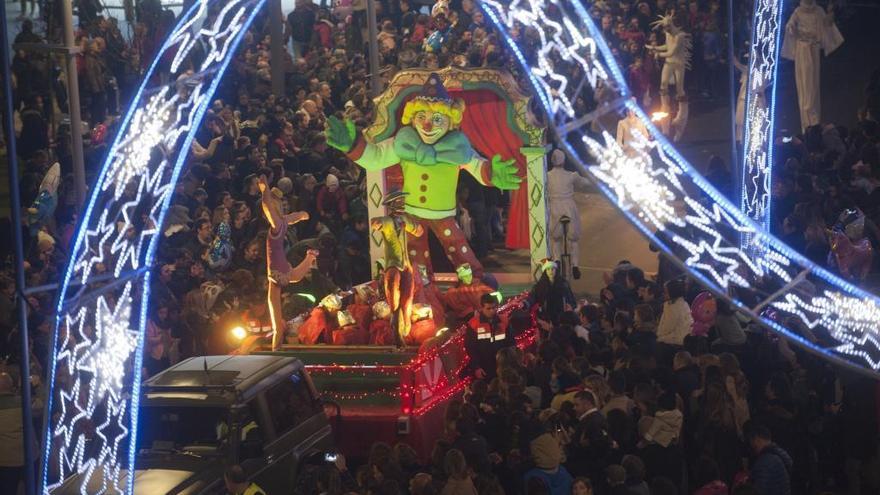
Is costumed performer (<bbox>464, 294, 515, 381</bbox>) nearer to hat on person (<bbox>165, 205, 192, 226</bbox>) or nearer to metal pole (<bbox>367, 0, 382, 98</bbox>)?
hat on person (<bbox>165, 205, 192, 226</bbox>)

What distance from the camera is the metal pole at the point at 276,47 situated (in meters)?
27.0

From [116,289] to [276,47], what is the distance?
18408 millimetres

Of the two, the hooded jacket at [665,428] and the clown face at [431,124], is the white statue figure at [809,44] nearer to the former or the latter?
the clown face at [431,124]

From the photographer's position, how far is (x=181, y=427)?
12758mm

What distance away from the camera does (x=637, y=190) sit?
33.0 feet

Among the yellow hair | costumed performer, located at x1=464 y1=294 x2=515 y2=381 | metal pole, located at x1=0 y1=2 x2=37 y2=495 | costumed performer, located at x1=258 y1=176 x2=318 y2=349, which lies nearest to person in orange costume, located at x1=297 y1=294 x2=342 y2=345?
costumed performer, located at x1=258 y1=176 x2=318 y2=349

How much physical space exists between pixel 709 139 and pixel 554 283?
402 inches

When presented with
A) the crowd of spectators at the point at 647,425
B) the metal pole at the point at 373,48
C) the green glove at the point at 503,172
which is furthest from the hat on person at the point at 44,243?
the metal pole at the point at 373,48

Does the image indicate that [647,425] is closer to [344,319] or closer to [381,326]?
[381,326]

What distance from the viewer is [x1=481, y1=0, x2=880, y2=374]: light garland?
9.86 m

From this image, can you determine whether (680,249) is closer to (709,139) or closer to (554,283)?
(554,283)

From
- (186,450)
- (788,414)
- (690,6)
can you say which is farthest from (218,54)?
(690,6)

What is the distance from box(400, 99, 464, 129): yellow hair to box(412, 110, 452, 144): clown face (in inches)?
1.4

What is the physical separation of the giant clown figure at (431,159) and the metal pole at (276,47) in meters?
9.65
